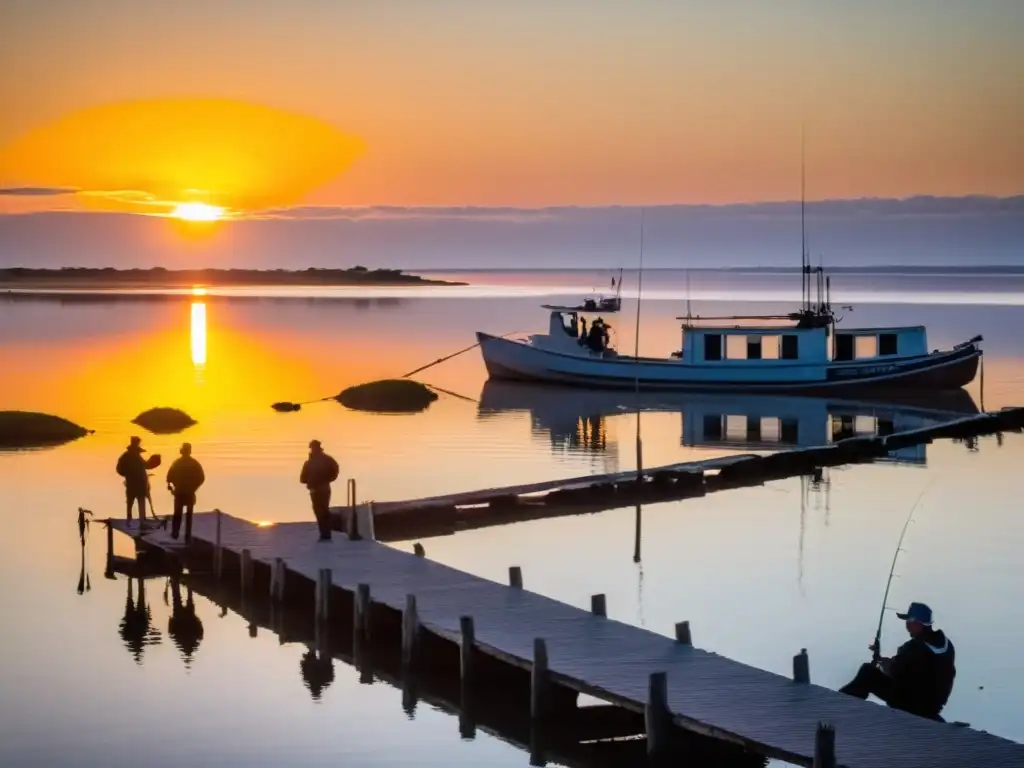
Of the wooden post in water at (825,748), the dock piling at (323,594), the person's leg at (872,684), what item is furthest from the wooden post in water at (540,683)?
the dock piling at (323,594)

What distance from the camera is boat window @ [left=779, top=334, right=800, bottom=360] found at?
198 feet

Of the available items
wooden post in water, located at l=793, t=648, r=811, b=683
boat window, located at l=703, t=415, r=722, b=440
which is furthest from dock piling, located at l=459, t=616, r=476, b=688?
boat window, located at l=703, t=415, r=722, b=440

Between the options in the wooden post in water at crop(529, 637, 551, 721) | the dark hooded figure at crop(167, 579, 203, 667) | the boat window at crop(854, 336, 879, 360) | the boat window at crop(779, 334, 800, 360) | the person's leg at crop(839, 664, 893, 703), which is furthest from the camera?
the boat window at crop(854, 336, 879, 360)

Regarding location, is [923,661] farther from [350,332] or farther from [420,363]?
[350,332]

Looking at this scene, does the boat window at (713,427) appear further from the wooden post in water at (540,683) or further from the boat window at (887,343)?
the wooden post in water at (540,683)

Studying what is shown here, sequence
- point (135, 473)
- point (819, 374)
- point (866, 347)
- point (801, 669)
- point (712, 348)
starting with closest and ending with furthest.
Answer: point (801, 669)
point (135, 473)
point (819, 374)
point (712, 348)
point (866, 347)

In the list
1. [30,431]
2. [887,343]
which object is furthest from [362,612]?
[887,343]

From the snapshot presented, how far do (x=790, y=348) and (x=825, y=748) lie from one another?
4779 cm

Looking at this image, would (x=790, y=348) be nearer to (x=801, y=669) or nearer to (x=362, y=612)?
(x=362, y=612)

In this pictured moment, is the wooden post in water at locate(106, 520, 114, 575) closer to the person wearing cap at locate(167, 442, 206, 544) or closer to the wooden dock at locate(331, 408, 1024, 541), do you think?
the person wearing cap at locate(167, 442, 206, 544)

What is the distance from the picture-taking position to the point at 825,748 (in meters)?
13.8

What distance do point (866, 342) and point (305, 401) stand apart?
152 ft

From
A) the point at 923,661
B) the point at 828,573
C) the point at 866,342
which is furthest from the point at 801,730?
the point at 866,342

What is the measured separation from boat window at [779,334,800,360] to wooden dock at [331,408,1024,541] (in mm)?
15526
